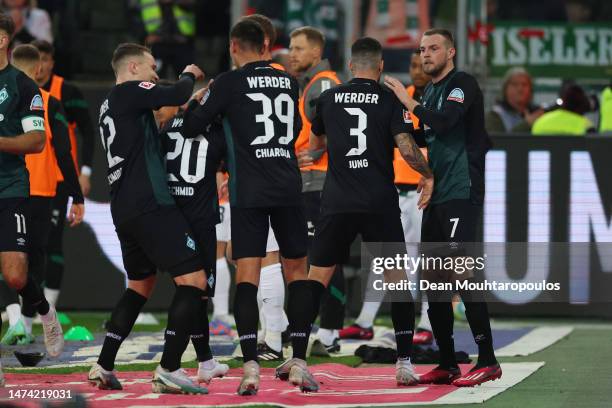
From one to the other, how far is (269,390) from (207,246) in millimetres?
953

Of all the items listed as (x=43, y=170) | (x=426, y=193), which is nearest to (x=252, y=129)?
(x=426, y=193)

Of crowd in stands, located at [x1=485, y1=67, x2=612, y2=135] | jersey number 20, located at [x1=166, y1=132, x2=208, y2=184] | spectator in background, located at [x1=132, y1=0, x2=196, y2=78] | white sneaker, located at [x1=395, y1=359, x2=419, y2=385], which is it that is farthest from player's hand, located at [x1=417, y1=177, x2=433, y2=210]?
spectator in background, located at [x1=132, y1=0, x2=196, y2=78]

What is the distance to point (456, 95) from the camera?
9.08 m

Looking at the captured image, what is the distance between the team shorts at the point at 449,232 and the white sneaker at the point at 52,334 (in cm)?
264

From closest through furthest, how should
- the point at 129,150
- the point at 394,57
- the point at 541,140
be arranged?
the point at 129,150, the point at 541,140, the point at 394,57

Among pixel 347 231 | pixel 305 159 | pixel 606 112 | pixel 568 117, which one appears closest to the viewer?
pixel 347 231

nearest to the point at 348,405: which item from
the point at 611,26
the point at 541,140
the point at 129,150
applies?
the point at 129,150

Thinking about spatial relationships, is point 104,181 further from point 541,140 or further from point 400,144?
point 400,144

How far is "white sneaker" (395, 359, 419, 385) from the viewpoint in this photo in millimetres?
9117

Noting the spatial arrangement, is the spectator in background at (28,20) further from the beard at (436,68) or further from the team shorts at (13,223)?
the beard at (436,68)

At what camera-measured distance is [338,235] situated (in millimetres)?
9211

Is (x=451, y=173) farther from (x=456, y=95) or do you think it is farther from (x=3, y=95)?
(x=3, y=95)

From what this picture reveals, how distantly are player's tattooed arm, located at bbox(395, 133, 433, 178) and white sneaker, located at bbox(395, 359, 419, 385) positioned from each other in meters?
1.19

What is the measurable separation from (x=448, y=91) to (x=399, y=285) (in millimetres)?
1256
